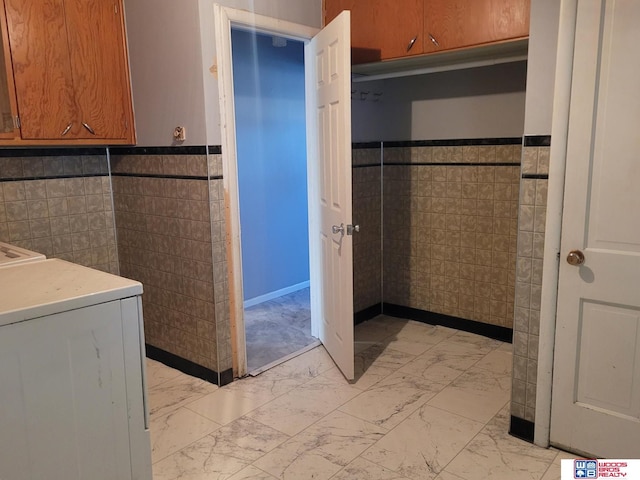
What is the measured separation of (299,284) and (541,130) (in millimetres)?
3090

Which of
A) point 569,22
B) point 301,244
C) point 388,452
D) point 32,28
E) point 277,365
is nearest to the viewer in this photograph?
point 569,22

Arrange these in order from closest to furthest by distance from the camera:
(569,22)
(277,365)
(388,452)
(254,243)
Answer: (569,22)
(388,452)
(277,365)
(254,243)

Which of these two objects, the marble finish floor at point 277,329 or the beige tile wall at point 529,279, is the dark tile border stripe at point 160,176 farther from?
the beige tile wall at point 529,279

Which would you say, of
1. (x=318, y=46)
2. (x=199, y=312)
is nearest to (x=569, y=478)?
(x=199, y=312)

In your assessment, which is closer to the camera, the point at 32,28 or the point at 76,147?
the point at 32,28

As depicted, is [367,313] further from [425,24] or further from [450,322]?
[425,24]

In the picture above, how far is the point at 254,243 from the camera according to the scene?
14.1ft

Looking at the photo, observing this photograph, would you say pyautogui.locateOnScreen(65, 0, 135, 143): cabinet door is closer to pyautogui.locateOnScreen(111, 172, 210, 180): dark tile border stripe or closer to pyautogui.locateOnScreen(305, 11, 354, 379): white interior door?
pyautogui.locateOnScreen(111, 172, 210, 180): dark tile border stripe

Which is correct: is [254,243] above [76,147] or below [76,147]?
below

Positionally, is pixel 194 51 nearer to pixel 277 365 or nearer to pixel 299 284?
pixel 277 365

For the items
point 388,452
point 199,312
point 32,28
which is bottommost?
point 388,452

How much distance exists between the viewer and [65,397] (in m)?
1.47

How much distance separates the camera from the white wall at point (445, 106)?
319 cm
